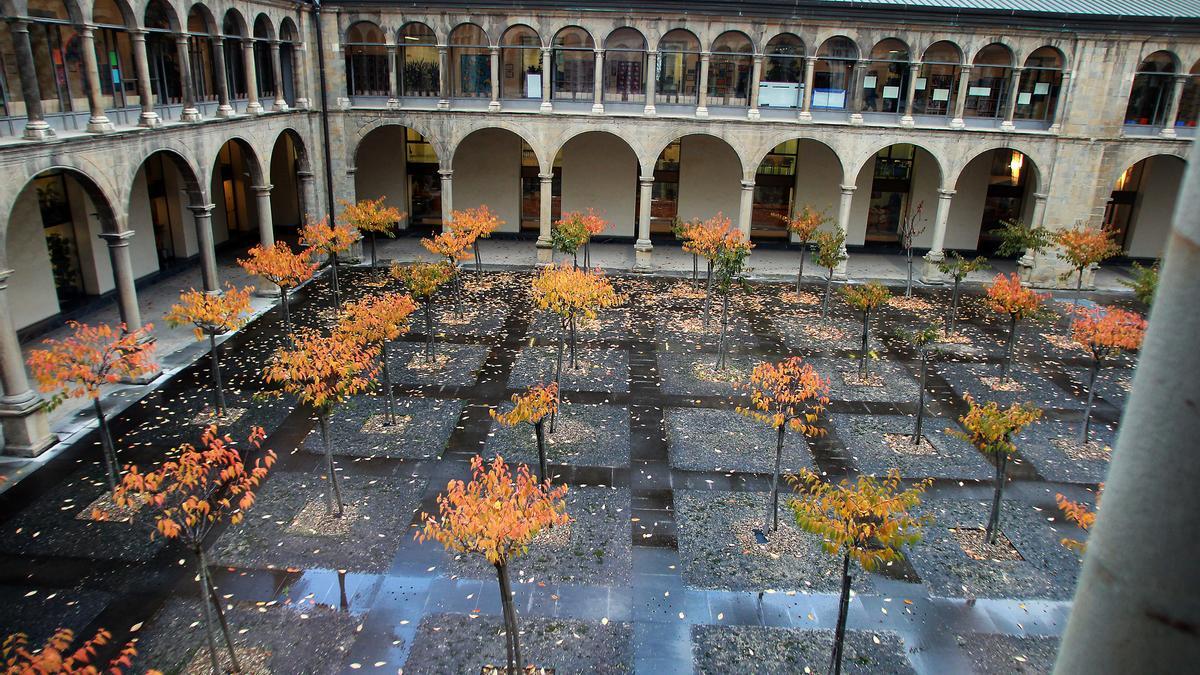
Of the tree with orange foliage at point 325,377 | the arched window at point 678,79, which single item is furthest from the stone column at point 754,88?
the tree with orange foliage at point 325,377

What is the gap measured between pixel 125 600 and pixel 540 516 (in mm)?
6997

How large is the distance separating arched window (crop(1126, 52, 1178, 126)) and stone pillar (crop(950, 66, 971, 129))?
6444 millimetres

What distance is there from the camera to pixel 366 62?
1216 inches

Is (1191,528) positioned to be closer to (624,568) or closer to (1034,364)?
(624,568)

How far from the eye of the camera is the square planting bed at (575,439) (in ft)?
54.0

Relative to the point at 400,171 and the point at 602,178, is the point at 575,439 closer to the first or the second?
the point at 602,178

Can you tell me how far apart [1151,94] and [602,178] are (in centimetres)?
2206

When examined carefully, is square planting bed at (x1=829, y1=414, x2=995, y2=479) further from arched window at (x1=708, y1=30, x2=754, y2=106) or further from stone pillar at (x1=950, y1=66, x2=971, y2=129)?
arched window at (x1=708, y1=30, x2=754, y2=106)

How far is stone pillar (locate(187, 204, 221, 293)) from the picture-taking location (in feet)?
73.9

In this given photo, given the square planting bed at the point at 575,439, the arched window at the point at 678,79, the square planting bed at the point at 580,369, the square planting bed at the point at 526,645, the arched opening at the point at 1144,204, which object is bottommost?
the square planting bed at the point at 526,645

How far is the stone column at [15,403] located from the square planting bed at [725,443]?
42.6 ft

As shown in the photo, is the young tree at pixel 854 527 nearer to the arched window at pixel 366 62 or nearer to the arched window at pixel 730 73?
the arched window at pixel 730 73

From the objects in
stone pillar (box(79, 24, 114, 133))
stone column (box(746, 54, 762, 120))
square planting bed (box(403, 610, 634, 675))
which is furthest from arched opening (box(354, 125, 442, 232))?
square planting bed (box(403, 610, 634, 675))

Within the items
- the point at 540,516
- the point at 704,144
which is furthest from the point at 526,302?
the point at 540,516
